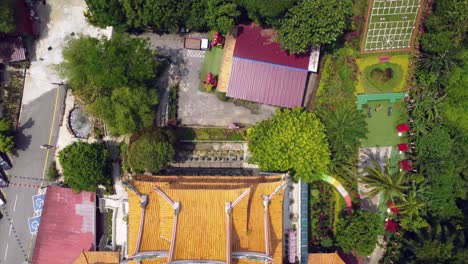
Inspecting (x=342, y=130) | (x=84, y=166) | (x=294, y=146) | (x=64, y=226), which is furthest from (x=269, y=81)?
(x=64, y=226)

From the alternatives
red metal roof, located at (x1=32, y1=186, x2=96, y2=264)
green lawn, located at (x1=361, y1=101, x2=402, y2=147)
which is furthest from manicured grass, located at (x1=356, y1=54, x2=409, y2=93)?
red metal roof, located at (x1=32, y1=186, x2=96, y2=264)

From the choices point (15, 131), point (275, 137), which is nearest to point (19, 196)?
point (15, 131)

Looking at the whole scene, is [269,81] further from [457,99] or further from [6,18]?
[6,18]

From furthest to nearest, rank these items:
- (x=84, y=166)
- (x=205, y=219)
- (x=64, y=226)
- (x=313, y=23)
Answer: (x=64, y=226), (x=84, y=166), (x=313, y=23), (x=205, y=219)

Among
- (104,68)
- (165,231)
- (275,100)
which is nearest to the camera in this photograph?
(165,231)

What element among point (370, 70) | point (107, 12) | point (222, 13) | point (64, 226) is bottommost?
point (64, 226)

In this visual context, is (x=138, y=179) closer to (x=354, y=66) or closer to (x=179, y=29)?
(x=179, y=29)

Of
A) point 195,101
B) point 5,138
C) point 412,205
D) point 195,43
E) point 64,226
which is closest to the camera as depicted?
point 412,205
